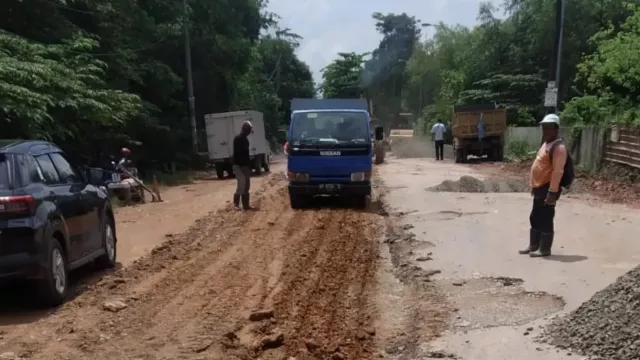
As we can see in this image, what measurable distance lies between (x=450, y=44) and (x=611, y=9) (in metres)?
33.2

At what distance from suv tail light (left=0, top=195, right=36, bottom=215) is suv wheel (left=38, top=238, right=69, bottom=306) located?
0.46m

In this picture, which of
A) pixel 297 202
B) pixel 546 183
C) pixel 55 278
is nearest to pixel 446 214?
pixel 297 202

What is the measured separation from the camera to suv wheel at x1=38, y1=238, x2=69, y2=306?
314 inches

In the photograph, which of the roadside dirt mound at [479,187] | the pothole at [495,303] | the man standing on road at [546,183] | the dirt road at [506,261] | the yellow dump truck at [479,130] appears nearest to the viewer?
the dirt road at [506,261]

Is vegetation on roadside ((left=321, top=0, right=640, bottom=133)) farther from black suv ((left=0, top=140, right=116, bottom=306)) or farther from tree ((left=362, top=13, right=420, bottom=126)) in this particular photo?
black suv ((left=0, top=140, right=116, bottom=306))

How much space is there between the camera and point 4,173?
26.1 ft

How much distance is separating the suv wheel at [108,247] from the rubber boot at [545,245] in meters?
5.41

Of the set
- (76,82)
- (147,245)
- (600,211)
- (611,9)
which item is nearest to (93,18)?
(76,82)

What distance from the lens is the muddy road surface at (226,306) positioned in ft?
21.6

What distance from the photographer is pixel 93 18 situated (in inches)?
1060

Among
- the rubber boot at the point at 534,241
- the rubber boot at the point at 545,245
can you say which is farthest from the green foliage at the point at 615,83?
the rubber boot at the point at 545,245

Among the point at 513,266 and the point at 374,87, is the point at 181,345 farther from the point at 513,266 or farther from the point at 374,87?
the point at 374,87

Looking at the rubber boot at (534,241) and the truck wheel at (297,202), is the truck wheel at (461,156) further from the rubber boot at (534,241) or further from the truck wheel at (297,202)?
the rubber boot at (534,241)

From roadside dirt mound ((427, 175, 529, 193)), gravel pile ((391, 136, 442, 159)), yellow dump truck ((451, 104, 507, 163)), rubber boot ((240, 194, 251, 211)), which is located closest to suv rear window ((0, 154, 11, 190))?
rubber boot ((240, 194, 251, 211))
